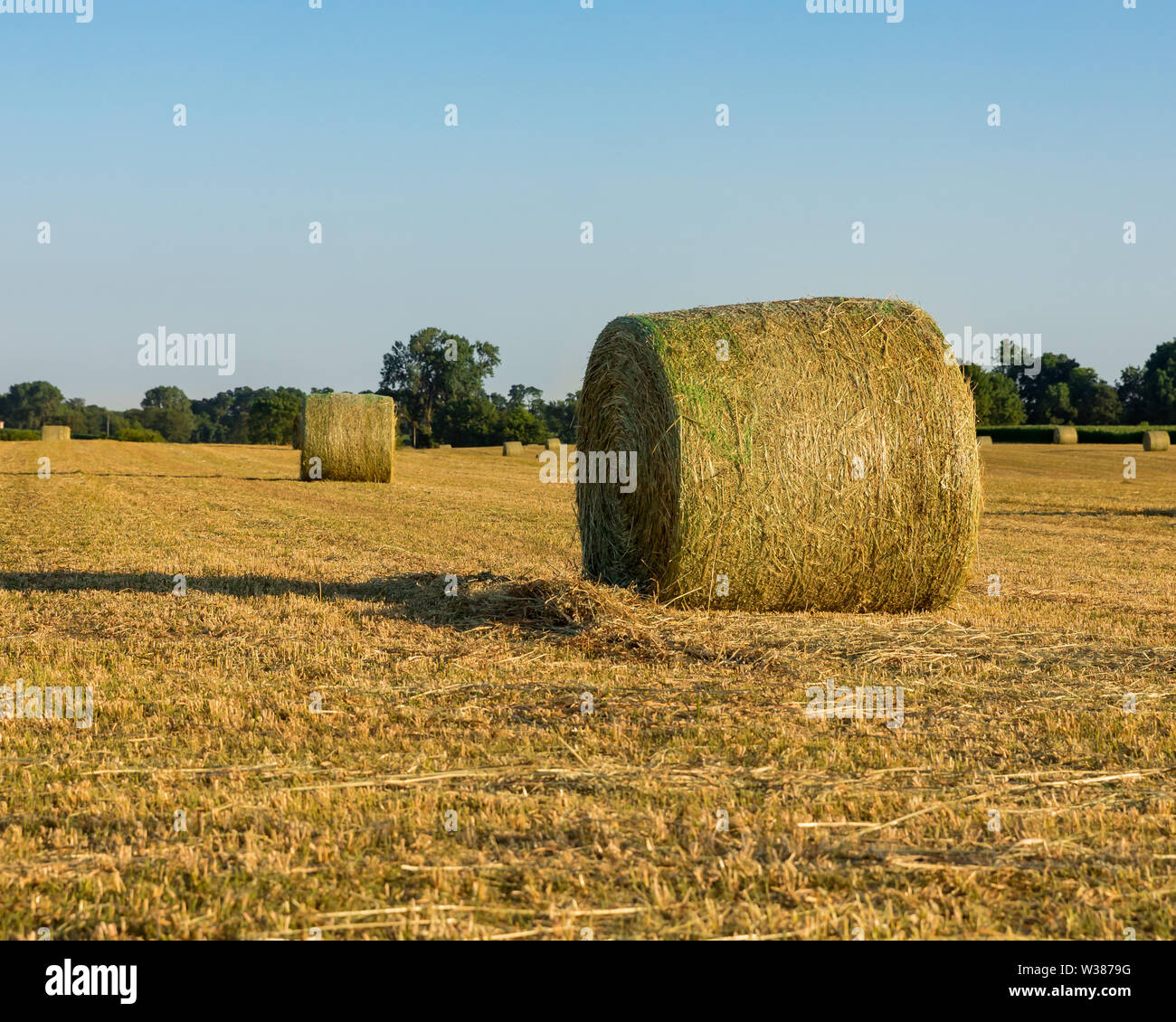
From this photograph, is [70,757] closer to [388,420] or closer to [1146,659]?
[1146,659]

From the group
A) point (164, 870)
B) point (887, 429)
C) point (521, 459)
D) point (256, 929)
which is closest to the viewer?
point (256, 929)

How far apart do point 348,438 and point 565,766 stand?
25.0m

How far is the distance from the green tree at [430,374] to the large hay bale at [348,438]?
63.0 m

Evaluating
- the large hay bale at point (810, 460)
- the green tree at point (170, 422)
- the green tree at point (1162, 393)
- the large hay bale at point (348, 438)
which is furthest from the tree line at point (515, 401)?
the large hay bale at point (810, 460)

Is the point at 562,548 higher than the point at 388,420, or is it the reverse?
the point at 388,420

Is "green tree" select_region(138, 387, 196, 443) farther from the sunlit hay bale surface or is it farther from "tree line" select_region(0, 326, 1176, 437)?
the sunlit hay bale surface

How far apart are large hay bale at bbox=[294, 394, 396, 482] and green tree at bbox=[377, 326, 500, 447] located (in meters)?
63.0

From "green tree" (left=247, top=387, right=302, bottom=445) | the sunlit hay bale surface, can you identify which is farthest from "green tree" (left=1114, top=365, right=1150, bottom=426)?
"green tree" (left=247, top=387, right=302, bottom=445)

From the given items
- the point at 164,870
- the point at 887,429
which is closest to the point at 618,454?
the point at 887,429

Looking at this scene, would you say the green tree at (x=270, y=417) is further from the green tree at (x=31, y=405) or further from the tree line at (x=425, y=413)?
the green tree at (x=31, y=405)

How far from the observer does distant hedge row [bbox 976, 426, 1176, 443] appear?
57.8 meters

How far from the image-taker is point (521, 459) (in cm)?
5062

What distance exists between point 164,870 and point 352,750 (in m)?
1.55

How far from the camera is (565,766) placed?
17.2 ft
